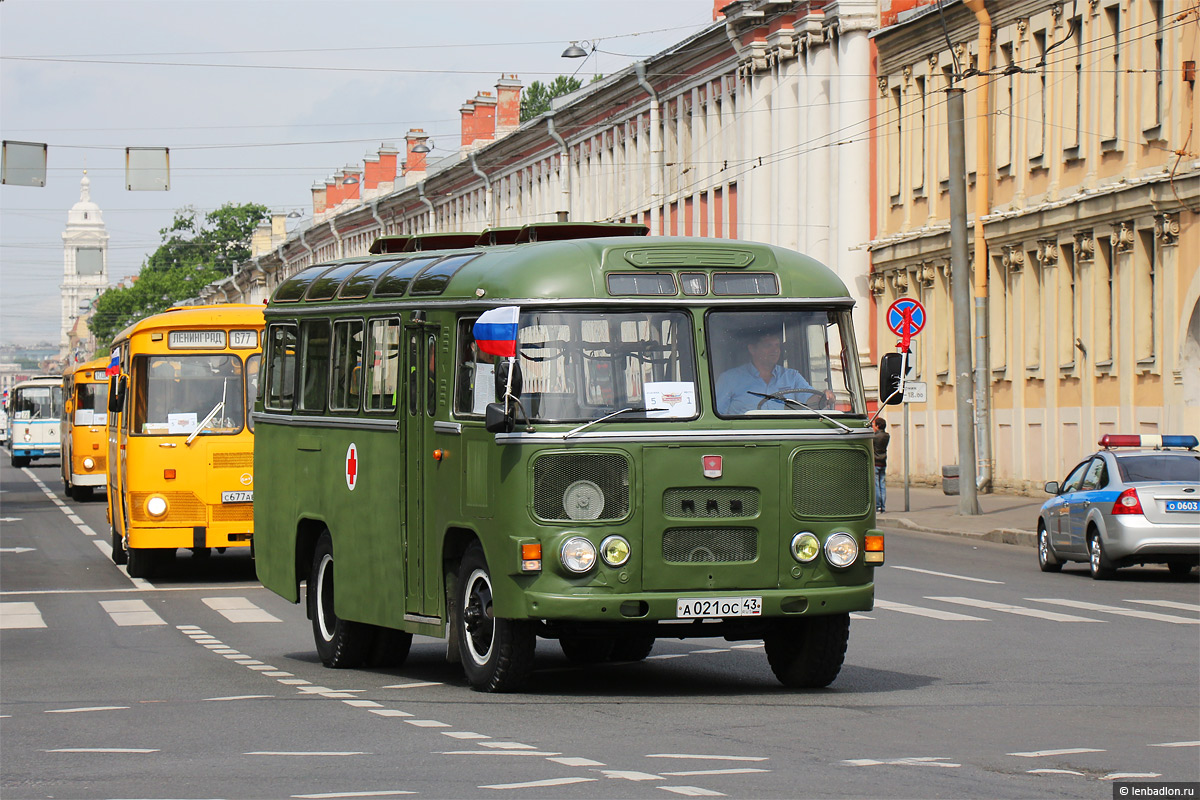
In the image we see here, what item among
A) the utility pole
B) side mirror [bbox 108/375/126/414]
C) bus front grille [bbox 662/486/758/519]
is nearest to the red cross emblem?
bus front grille [bbox 662/486/758/519]

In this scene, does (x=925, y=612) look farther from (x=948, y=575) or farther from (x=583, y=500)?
(x=583, y=500)

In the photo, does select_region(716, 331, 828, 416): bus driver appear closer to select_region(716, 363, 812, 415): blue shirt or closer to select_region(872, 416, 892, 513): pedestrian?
select_region(716, 363, 812, 415): blue shirt

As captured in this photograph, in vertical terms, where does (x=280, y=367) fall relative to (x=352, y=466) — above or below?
above

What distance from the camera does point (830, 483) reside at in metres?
12.1

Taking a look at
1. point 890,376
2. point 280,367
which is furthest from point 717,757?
point 280,367

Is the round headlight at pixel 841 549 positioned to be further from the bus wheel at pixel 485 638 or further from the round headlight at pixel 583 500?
the bus wheel at pixel 485 638

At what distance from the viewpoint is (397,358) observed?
13.4 metres

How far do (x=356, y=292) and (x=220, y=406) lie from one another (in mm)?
9787

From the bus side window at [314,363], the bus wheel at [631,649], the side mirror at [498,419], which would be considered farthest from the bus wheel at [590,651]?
the side mirror at [498,419]

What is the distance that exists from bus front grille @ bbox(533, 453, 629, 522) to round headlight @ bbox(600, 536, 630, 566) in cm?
13

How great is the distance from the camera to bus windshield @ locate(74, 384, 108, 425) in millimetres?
47000

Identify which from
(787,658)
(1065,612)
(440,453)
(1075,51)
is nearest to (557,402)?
(440,453)

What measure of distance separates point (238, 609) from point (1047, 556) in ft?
31.9

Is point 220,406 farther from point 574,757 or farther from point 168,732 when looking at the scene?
point 574,757
